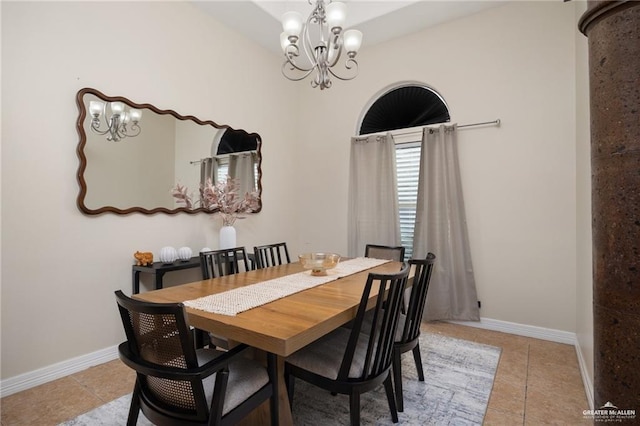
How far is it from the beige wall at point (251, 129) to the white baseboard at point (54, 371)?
5 cm

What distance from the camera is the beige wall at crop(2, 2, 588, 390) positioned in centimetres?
217

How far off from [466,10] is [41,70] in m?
3.77

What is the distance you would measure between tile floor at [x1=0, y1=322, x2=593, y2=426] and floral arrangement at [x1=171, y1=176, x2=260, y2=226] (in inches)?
57.8

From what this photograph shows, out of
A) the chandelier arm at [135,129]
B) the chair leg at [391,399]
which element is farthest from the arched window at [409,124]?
the chandelier arm at [135,129]

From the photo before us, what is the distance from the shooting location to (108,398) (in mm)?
1998

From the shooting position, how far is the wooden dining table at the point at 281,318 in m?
1.17

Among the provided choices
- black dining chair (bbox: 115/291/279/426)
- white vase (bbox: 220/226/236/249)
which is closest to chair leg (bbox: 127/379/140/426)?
black dining chair (bbox: 115/291/279/426)

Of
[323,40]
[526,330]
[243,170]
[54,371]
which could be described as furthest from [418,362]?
[243,170]

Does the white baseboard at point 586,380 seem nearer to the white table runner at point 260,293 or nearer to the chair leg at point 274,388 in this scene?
the white table runner at point 260,293

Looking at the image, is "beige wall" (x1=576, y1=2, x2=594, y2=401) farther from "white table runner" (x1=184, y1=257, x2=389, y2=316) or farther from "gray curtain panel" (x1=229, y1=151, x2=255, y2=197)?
"gray curtain panel" (x1=229, y1=151, x2=255, y2=197)

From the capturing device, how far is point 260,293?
67.6 inches

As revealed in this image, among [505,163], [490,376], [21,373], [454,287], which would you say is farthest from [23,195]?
[505,163]

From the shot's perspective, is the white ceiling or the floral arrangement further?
the white ceiling

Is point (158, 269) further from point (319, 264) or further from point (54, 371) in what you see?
point (319, 264)
